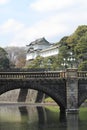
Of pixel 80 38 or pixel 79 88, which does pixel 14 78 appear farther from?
pixel 80 38

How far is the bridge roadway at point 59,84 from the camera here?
53.9 m

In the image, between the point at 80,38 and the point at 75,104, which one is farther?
the point at 80,38

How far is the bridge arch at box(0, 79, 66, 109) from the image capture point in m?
53.1

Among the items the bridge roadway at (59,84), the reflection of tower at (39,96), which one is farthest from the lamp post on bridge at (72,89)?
the reflection of tower at (39,96)

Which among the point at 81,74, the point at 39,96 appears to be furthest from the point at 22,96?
the point at 81,74

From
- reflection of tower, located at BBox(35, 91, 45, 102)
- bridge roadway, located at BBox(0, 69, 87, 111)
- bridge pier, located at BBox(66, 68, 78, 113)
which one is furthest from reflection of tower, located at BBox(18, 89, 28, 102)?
bridge pier, located at BBox(66, 68, 78, 113)

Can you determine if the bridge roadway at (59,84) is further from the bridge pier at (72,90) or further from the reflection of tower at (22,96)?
the reflection of tower at (22,96)

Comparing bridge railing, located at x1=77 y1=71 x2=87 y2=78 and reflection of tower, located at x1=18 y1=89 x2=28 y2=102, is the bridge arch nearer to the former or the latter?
bridge railing, located at x1=77 y1=71 x2=87 y2=78

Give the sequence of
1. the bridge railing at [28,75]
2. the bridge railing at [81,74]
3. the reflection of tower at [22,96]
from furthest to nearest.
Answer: the reflection of tower at [22,96]
the bridge railing at [81,74]
the bridge railing at [28,75]

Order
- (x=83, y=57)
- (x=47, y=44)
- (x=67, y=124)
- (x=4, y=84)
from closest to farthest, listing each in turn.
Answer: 1. (x=67, y=124)
2. (x=4, y=84)
3. (x=83, y=57)
4. (x=47, y=44)

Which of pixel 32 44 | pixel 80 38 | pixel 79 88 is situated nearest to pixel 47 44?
pixel 32 44

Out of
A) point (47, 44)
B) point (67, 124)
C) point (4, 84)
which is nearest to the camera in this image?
point (67, 124)

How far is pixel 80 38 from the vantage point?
89.9 meters

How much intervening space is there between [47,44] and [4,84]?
102733 millimetres
